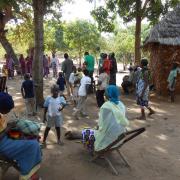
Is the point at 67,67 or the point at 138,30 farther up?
the point at 138,30

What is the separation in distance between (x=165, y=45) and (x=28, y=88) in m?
6.87

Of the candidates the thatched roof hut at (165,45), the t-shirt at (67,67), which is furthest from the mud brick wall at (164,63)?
the t-shirt at (67,67)

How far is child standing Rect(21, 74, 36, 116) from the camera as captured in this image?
32.8ft

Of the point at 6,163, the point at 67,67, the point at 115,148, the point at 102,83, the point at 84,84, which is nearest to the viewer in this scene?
the point at 6,163

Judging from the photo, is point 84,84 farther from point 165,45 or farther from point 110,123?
point 165,45

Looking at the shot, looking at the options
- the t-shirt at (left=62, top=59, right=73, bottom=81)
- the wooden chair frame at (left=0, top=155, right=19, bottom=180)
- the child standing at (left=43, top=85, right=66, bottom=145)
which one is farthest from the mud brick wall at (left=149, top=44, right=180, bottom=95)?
the wooden chair frame at (left=0, top=155, right=19, bottom=180)

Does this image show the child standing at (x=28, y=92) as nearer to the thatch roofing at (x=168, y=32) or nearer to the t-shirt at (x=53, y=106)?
the t-shirt at (x=53, y=106)

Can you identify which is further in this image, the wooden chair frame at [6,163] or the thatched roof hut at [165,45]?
the thatched roof hut at [165,45]

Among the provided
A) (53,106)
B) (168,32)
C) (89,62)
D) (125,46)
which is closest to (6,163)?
(53,106)

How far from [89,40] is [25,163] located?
3347 centimetres

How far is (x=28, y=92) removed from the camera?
1012 centimetres

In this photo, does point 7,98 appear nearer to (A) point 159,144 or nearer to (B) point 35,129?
(B) point 35,129

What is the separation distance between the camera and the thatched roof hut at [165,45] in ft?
46.6

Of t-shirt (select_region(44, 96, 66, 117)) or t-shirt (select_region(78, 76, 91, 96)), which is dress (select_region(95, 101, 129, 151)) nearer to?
t-shirt (select_region(44, 96, 66, 117))
